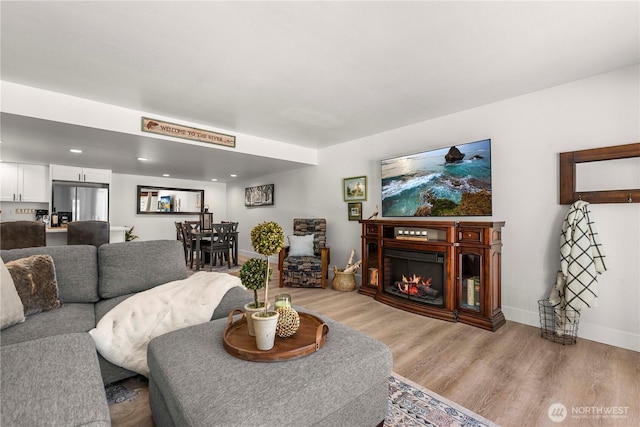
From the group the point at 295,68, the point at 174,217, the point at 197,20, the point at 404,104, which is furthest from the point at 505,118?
the point at 174,217

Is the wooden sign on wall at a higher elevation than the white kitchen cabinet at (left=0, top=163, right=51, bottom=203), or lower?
higher

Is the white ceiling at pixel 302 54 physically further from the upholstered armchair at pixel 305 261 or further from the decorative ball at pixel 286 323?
the upholstered armchair at pixel 305 261

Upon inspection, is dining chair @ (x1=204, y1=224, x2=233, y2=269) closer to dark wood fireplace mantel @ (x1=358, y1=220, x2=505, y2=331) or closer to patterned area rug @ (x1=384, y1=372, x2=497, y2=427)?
dark wood fireplace mantel @ (x1=358, y1=220, x2=505, y2=331)

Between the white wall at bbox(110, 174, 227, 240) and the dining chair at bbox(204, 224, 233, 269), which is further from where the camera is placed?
the white wall at bbox(110, 174, 227, 240)

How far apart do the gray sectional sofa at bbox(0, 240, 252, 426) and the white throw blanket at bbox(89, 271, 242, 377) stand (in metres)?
0.09

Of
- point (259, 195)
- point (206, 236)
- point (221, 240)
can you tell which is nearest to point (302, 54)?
point (221, 240)

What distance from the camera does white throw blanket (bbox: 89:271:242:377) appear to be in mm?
1648

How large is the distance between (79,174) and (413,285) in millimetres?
6541

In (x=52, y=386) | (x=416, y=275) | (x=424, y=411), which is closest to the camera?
(x=52, y=386)

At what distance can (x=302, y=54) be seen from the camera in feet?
7.07

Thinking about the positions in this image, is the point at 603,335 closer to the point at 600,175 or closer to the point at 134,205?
the point at 600,175

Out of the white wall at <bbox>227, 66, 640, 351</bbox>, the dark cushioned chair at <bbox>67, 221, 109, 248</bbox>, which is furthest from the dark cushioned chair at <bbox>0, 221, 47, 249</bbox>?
the white wall at <bbox>227, 66, 640, 351</bbox>

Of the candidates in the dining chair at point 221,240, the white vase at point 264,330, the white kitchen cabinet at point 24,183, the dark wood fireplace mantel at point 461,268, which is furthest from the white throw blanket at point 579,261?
the white kitchen cabinet at point 24,183

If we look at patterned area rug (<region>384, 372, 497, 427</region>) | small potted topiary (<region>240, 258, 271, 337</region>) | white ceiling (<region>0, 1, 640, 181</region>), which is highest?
white ceiling (<region>0, 1, 640, 181</region>)
